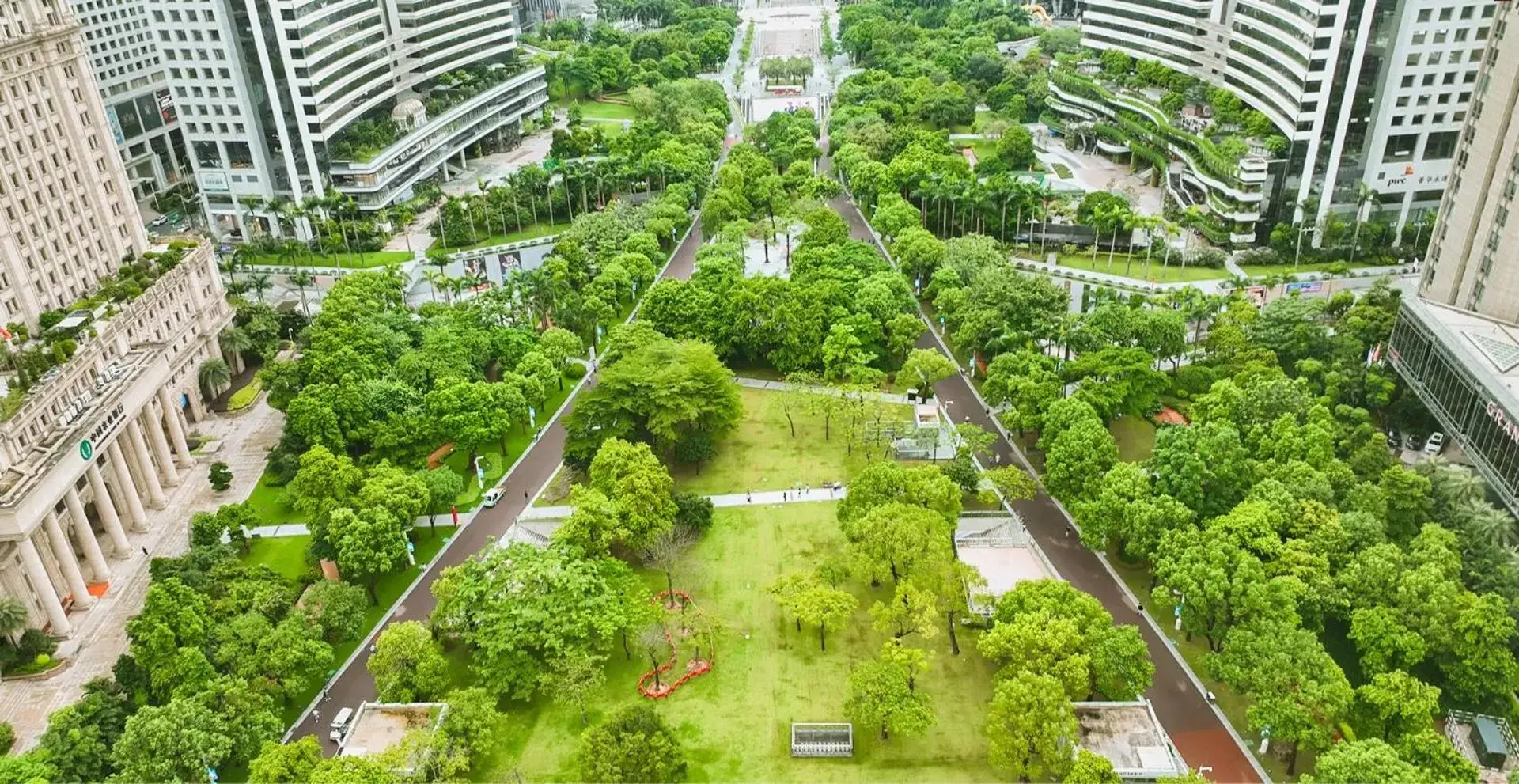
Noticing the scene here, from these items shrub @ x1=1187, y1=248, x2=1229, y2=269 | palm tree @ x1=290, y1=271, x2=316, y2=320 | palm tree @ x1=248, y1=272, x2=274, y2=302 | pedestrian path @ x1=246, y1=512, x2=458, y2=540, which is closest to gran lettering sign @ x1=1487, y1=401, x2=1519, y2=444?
shrub @ x1=1187, y1=248, x2=1229, y2=269

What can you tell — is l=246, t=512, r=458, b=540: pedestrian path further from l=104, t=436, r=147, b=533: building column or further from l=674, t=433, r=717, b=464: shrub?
l=674, t=433, r=717, b=464: shrub

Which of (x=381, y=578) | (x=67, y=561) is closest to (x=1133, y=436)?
(x=381, y=578)

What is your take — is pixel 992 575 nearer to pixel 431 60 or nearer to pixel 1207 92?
pixel 1207 92

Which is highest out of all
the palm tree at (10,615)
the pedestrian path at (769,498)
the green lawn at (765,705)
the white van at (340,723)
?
the palm tree at (10,615)

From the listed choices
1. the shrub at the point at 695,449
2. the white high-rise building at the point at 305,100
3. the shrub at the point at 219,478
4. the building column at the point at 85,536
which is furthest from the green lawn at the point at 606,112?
the building column at the point at 85,536

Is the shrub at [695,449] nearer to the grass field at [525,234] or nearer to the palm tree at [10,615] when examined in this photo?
the palm tree at [10,615]

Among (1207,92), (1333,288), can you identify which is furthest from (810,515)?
(1207,92)
